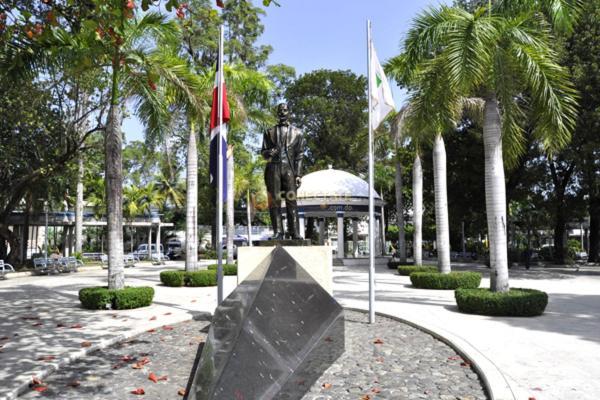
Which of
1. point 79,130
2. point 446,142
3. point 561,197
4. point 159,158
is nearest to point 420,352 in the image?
point 446,142

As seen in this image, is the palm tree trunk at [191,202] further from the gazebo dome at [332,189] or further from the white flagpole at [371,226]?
the gazebo dome at [332,189]

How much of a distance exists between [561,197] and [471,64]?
24759 mm

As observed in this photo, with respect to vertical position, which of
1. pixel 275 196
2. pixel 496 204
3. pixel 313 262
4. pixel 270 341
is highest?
pixel 275 196

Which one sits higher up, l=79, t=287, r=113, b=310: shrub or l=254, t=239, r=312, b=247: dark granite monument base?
l=254, t=239, r=312, b=247: dark granite monument base

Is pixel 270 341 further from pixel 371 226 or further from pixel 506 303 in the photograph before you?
pixel 506 303

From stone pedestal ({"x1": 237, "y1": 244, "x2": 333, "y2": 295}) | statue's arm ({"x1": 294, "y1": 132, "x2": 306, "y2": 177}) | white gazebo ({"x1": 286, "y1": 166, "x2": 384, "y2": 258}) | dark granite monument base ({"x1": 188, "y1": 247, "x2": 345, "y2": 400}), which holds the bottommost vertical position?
dark granite monument base ({"x1": 188, "y1": 247, "x2": 345, "y2": 400})

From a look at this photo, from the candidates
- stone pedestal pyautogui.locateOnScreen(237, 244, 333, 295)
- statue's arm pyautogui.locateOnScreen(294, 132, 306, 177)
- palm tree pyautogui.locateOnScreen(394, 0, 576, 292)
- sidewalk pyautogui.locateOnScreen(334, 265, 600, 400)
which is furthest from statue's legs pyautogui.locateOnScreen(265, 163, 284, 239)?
palm tree pyautogui.locateOnScreen(394, 0, 576, 292)

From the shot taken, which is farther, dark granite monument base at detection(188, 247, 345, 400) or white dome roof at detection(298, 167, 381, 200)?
white dome roof at detection(298, 167, 381, 200)

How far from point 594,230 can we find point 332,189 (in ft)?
62.7

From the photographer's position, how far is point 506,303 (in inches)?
396

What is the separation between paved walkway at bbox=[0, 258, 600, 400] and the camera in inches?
226

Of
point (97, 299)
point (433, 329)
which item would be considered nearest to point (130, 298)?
point (97, 299)

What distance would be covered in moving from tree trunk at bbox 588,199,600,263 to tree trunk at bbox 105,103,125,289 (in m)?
29.6

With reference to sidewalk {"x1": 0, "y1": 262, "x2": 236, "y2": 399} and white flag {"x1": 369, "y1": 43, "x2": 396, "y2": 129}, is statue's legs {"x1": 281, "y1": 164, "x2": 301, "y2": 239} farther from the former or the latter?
sidewalk {"x1": 0, "y1": 262, "x2": 236, "y2": 399}
